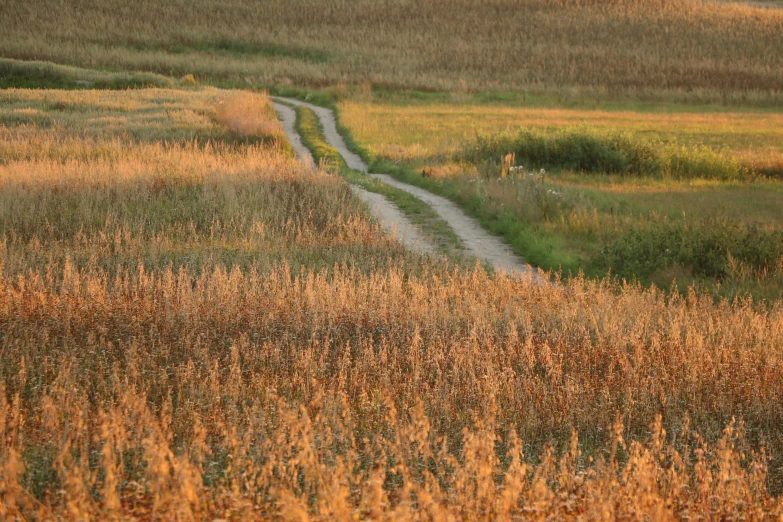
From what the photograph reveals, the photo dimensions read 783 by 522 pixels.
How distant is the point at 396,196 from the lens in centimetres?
1938

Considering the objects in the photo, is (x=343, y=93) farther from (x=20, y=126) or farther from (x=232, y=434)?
(x=232, y=434)

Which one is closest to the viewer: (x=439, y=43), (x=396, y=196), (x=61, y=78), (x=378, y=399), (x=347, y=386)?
(x=378, y=399)

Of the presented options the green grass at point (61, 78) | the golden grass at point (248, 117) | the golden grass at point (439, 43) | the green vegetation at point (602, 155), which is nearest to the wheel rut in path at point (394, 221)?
the green vegetation at point (602, 155)

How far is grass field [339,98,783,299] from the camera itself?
13.5 m

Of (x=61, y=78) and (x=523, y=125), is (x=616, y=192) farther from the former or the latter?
(x=61, y=78)

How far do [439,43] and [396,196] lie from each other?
49165mm

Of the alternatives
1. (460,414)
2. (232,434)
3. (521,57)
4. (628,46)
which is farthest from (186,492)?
(628,46)

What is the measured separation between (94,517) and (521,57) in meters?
59.8

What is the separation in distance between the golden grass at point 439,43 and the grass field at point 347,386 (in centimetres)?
3825

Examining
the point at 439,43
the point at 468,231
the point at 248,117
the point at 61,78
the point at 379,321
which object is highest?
the point at 439,43

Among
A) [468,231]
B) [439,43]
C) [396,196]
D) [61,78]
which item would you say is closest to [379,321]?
[468,231]

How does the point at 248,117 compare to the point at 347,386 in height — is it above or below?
above

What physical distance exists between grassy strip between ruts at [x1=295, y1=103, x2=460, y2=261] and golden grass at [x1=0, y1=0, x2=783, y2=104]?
2195cm

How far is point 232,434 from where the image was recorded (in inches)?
235
